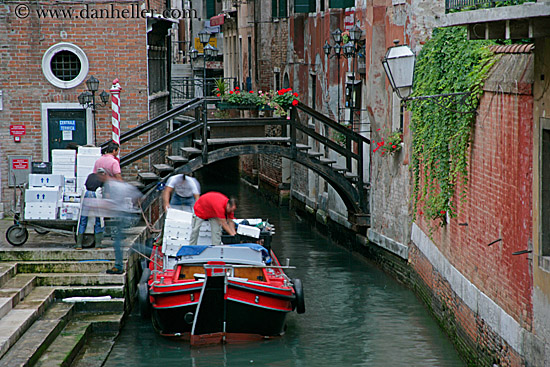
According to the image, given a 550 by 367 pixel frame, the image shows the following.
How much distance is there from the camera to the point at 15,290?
10.4 meters

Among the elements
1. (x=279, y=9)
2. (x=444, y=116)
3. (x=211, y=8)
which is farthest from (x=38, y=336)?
(x=211, y=8)

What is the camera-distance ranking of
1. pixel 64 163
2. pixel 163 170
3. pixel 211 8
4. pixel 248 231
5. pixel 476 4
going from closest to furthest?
pixel 476 4, pixel 248 231, pixel 64 163, pixel 163 170, pixel 211 8

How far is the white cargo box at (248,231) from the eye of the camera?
12.2 m

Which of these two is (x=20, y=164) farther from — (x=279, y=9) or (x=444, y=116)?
(x=279, y=9)

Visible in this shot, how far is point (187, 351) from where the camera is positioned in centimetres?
1052

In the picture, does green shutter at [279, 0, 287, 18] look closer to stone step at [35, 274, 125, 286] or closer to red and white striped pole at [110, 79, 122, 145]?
red and white striped pole at [110, 79, 122, 145]

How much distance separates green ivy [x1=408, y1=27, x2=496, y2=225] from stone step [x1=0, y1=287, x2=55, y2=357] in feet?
15.6

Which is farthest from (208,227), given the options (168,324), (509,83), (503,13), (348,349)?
(503,13)

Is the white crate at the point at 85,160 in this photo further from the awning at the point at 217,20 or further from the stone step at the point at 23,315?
the awning at the point at 217,20

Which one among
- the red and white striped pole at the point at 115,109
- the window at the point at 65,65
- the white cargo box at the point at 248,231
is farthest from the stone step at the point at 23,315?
the window at the point at 65,65

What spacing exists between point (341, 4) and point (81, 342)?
1018 centimetres

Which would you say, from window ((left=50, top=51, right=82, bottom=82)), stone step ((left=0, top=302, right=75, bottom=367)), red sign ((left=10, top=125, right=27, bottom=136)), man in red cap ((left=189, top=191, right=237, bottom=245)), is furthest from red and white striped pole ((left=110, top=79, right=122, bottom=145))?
stone step ((left=0, top=302, right=75, bottom=367))

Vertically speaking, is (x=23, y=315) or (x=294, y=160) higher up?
(x=294, y=160)

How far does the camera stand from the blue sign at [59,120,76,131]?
15.8m
